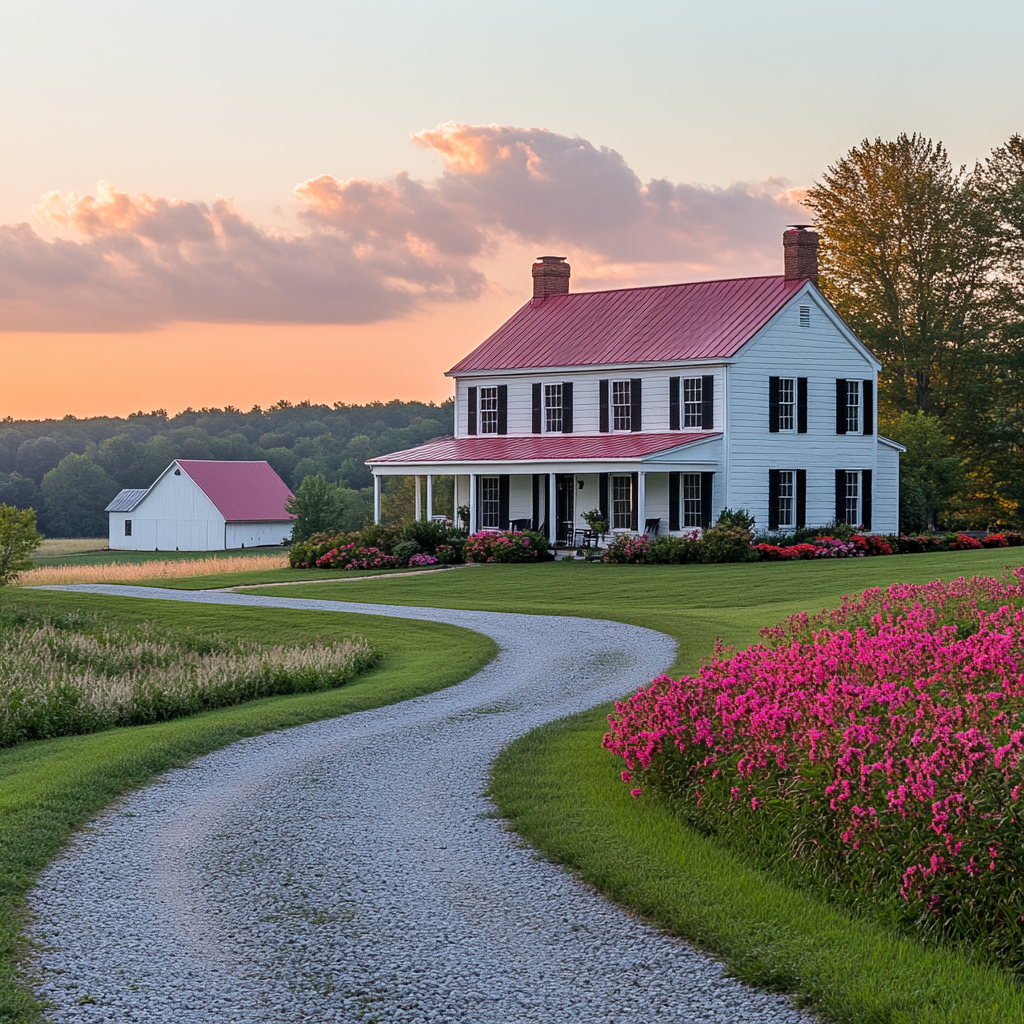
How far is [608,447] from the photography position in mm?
34969

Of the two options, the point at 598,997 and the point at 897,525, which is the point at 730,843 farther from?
the point at 897,525

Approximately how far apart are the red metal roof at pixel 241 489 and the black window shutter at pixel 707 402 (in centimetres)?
3161

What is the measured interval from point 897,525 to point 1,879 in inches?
1394

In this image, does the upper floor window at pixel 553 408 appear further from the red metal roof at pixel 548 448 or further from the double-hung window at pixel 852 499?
the double-hung window at pixel 852 499

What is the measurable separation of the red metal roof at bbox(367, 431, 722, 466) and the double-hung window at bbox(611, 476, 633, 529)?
118cm

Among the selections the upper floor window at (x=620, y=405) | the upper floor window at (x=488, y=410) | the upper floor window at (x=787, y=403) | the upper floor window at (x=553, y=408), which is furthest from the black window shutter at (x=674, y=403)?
the upper floor window at (x=488, y=410)

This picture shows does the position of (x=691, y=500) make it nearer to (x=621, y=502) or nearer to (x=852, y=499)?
(x=621, y=502)

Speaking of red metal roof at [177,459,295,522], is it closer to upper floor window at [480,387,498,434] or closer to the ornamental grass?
upper floor window at [480,387,498,434]

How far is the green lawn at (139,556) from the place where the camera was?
5525 cm

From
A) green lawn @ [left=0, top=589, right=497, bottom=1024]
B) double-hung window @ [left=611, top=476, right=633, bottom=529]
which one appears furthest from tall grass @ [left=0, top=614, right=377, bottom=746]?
double-hung window @ [left=611, top=476, right=633, bottom=529]

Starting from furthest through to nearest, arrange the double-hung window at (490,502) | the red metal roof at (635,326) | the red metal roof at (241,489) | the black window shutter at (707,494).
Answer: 1. the red metal roof at (241,489)
2. the double-hung window at (490,502)
3. the red metal roof at (635,326)
4. the black window shutter at (707,494)

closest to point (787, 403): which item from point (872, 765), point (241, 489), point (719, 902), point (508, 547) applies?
point (508, 547)

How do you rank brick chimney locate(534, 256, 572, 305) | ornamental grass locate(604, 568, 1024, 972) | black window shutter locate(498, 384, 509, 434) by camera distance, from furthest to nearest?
1. brick chimney locate(534, 256, 572, 305)
2. black window shutter locate(498, 384, 509, 434)
3. ornamental grass locate(604, 568, 1024, 972)

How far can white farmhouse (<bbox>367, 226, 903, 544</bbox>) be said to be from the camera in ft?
114
